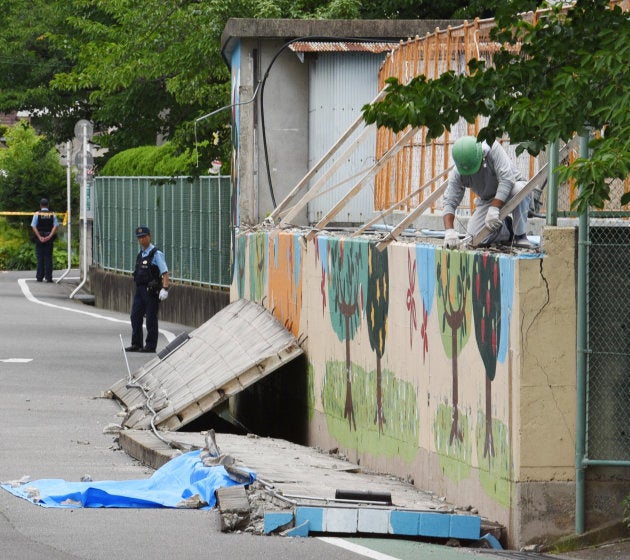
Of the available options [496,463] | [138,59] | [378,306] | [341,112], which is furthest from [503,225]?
[138,59]

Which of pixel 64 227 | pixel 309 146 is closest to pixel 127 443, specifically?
pixel 309 146

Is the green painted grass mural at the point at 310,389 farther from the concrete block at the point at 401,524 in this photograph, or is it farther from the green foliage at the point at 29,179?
the green foliage at the point at 29,179

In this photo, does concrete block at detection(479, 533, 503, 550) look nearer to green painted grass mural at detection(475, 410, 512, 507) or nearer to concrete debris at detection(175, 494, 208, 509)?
green painted grass mural at detection(475, 410, 512, 507)

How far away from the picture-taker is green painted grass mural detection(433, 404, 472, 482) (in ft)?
35.8

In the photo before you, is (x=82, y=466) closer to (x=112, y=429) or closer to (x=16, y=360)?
(x=112, y=429)

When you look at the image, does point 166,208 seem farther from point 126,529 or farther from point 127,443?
point 126,529

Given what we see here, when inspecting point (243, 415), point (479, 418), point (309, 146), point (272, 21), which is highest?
point (272, 21)

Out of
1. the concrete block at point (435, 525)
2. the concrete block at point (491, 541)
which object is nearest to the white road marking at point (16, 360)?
the concrete block at point (435, 525)

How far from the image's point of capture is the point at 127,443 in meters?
13.7

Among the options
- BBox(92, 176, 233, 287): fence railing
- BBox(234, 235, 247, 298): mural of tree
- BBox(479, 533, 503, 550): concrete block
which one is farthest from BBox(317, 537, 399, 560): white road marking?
BBox(92, 176, 233, 287): fence railing

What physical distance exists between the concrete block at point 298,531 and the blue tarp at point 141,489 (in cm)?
93

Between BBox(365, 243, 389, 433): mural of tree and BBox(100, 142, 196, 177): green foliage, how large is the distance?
536 inches

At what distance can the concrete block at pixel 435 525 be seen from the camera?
9828mm

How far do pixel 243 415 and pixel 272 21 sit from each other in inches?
222
